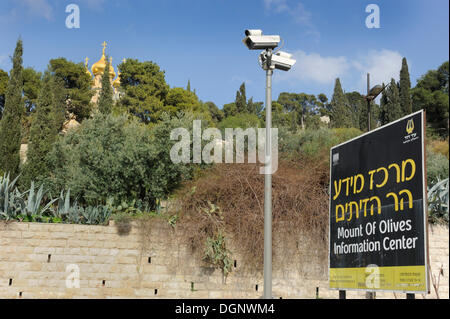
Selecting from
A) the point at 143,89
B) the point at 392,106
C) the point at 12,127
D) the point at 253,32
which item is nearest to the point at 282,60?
the point at 253,32

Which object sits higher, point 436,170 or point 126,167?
point 436,170

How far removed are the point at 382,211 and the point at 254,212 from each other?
5.47 metres

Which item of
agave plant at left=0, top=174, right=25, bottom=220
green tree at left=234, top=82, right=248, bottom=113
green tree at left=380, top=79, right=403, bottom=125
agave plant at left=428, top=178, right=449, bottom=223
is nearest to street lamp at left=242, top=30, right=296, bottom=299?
agave plant at left=428, top=178, right=449, bottom=223

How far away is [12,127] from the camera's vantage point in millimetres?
18250

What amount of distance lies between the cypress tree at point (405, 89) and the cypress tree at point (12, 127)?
2755cm

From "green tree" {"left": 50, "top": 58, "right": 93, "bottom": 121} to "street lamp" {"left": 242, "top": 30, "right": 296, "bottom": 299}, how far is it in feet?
97.3

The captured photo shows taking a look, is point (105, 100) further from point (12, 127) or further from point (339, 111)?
point (339, 111)

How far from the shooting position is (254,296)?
12.1m

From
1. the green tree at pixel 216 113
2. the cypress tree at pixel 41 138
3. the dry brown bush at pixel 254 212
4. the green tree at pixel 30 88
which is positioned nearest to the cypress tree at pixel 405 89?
the dry brown bush at pixel 254 212

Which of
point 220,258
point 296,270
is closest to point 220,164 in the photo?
point 220,258

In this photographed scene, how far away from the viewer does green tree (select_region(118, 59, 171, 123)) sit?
34.8 m

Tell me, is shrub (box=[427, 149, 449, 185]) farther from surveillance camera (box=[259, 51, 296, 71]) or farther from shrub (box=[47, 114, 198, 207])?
surveillance camera (box=[259, 51, 296, 71])

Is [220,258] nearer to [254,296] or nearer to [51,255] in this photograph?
[254,296]
